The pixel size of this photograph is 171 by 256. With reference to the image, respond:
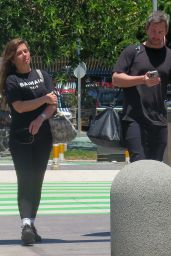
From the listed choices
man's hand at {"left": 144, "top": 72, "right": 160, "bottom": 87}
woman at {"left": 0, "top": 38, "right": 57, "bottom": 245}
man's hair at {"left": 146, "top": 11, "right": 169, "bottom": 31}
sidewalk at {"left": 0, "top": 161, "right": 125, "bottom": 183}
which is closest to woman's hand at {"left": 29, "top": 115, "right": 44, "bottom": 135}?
woman at {"left": 0, "top": 38, "right": 57, "bottom": 245}

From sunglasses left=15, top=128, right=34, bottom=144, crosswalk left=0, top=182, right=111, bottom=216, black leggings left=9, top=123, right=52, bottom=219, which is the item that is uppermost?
sunglasses left=15, top=128, right=34, bottom=144

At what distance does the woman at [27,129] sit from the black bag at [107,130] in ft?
1.39

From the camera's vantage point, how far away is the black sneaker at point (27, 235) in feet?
29.9

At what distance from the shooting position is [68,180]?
17688mm

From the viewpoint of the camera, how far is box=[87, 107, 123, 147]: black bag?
29.5 feet

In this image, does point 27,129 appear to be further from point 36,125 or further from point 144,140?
point 144,140

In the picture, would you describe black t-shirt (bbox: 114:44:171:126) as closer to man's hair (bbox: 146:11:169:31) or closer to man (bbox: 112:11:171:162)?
man (bbox: 112:11:171:162)

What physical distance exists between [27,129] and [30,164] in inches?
12.5

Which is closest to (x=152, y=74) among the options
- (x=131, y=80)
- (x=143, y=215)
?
(x=131, y=80)

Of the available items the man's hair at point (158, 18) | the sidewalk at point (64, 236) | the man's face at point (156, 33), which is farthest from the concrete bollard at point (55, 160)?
the man's hair at point (158, 18)

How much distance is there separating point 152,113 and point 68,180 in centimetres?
885

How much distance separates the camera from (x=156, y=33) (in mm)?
8875

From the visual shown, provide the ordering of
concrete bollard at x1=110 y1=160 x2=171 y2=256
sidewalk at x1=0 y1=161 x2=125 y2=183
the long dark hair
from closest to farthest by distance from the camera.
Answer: concrete bollard at x1=110 y1=160 x2=171 y2=256 → the long dark hair → sidewalk at x1=0 y1=161 x2=125 y2=183

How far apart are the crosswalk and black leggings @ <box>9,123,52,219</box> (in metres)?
3.03
